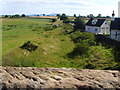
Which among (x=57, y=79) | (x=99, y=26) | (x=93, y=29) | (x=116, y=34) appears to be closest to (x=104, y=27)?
(x=99, y=26)

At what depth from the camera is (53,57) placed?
1964cm

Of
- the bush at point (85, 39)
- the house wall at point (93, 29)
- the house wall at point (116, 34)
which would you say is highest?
the house wall at point (93, 29)

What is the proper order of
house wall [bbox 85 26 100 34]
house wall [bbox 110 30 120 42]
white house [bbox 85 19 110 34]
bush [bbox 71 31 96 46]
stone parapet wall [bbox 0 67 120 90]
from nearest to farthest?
stone parapet wall [bbox 0 67 120 90]
bush [bbox 71 31 96 46]
house wall [bbox 110 30 120 42]
white house [bbox 85 19 110 34]
house wall [bbox 85 26 100 34]

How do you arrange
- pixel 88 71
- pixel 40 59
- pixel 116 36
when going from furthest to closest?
pixel 116 36, pixel 40 59, pixel 88 71

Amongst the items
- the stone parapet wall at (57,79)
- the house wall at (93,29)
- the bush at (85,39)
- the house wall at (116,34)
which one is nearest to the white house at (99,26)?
the house wall at (93,29)

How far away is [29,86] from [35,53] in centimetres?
1935

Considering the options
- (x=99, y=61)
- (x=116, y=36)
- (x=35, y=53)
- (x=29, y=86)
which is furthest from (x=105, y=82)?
(x=116, y=36)

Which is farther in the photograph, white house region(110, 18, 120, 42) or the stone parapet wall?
white house region(110, 18, 120, 42)

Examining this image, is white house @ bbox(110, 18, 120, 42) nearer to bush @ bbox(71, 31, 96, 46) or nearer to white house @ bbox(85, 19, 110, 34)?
bush @ bbox(71, 31, 96, 46)

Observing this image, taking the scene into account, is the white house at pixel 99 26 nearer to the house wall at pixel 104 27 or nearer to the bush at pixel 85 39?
the house wall at pixel 104 27

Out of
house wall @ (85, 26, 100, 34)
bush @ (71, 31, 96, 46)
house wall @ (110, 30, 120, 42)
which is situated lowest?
bush @ (71, 31, 96, 46)

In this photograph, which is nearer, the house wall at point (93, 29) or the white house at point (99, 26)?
the white house at point (99, 26)

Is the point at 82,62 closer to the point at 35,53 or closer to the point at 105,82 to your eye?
the point at 35,53

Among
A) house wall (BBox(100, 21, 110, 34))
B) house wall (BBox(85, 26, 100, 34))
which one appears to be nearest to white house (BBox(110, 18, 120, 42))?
house wall (BBox(100, 21, 110, 34))
